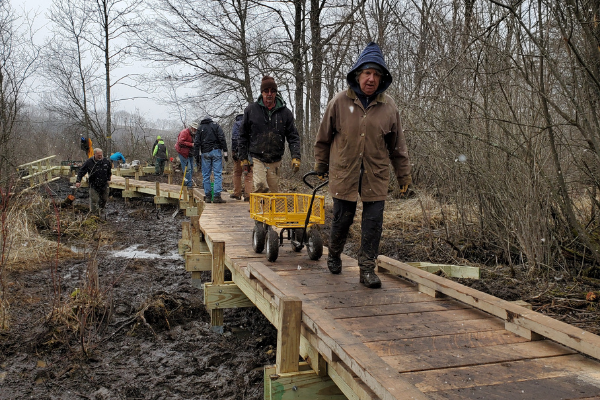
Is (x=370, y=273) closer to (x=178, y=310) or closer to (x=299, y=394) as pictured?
(x=299, y=394)

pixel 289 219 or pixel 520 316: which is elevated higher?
pixel 289 219

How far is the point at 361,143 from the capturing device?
13.4 ft

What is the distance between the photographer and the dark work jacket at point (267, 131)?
710 centimetres

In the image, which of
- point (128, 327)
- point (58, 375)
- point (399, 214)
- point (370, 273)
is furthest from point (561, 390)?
point (399, 214)

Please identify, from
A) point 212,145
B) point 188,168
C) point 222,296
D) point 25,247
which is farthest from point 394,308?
point 188,168

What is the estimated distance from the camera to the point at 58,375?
4.82 meters

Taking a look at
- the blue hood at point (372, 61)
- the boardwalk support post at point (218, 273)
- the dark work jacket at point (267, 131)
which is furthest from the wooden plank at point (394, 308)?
the dark work jacket at point (267, 131)

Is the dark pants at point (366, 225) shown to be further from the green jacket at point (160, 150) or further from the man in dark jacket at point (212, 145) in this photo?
the green jacket at point (160, 150)

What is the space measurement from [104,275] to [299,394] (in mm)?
6523

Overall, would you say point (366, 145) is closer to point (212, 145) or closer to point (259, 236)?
point (259, 236)

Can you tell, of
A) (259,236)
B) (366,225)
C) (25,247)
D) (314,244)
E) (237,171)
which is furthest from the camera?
(237,171)

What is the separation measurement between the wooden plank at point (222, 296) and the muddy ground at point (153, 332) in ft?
1.47

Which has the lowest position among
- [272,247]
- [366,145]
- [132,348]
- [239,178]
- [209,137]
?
[132,348]

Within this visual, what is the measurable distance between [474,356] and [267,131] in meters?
4.95
